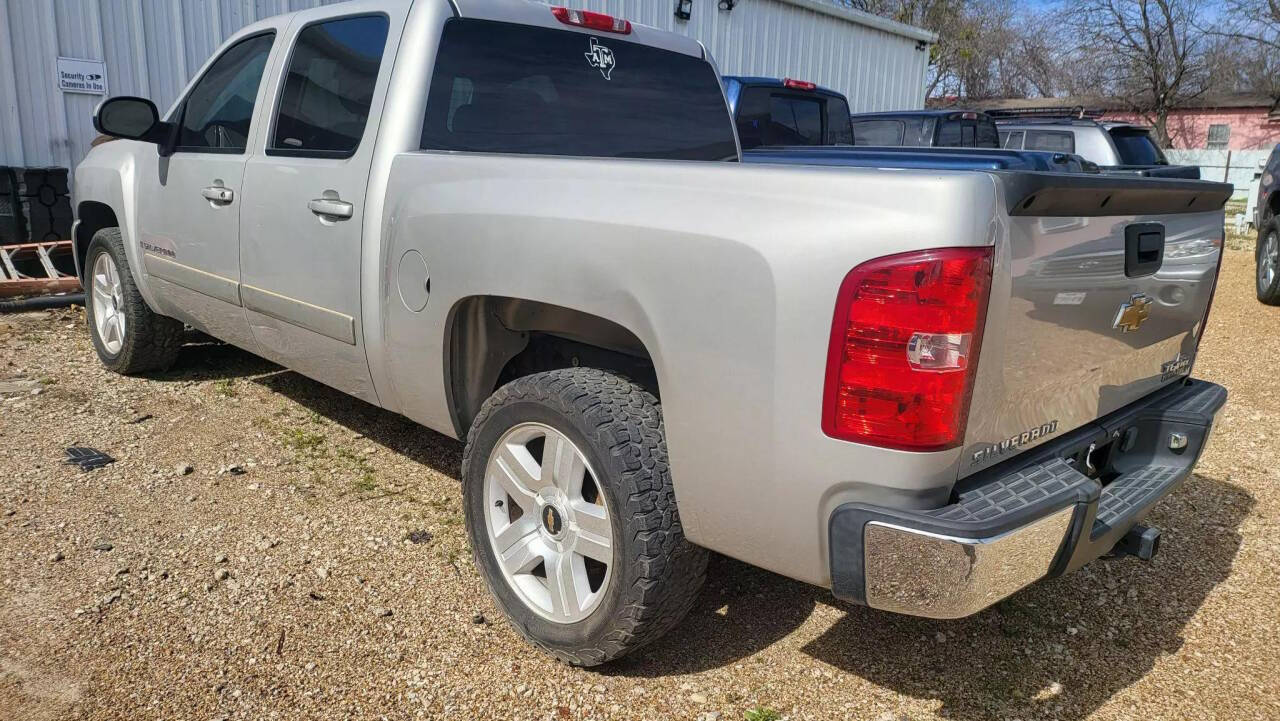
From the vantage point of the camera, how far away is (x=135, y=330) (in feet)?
16.3

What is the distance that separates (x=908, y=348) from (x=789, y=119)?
22.1 ft

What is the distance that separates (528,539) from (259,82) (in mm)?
A: 2384

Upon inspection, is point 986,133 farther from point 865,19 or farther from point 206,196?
point 206,196

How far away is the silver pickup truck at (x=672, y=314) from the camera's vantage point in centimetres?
194

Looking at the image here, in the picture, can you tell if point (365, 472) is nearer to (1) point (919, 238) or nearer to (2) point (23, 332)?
(1) point (919, 238)

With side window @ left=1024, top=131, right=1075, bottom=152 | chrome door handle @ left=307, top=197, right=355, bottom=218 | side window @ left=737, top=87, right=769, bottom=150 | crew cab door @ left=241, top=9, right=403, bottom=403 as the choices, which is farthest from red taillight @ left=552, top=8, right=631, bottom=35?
side window @ left=1024, top=131, right=1075, bottom=152

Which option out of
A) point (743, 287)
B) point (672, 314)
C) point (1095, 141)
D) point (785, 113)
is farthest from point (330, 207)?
point (1095, 141)

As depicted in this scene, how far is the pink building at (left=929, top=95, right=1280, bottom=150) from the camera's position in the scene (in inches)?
1410

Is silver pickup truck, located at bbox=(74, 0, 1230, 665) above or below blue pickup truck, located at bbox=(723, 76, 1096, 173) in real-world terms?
below

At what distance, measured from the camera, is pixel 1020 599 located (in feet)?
10.5

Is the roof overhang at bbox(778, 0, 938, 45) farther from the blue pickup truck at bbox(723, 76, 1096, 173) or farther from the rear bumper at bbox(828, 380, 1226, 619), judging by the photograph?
the rear bumper at bbox(828, 380, 1226, 619)

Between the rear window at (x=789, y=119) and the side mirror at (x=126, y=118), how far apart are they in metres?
4.58

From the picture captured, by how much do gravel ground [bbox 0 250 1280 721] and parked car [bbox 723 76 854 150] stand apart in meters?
4.51

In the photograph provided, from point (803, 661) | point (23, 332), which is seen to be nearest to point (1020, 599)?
point (803, 661)
